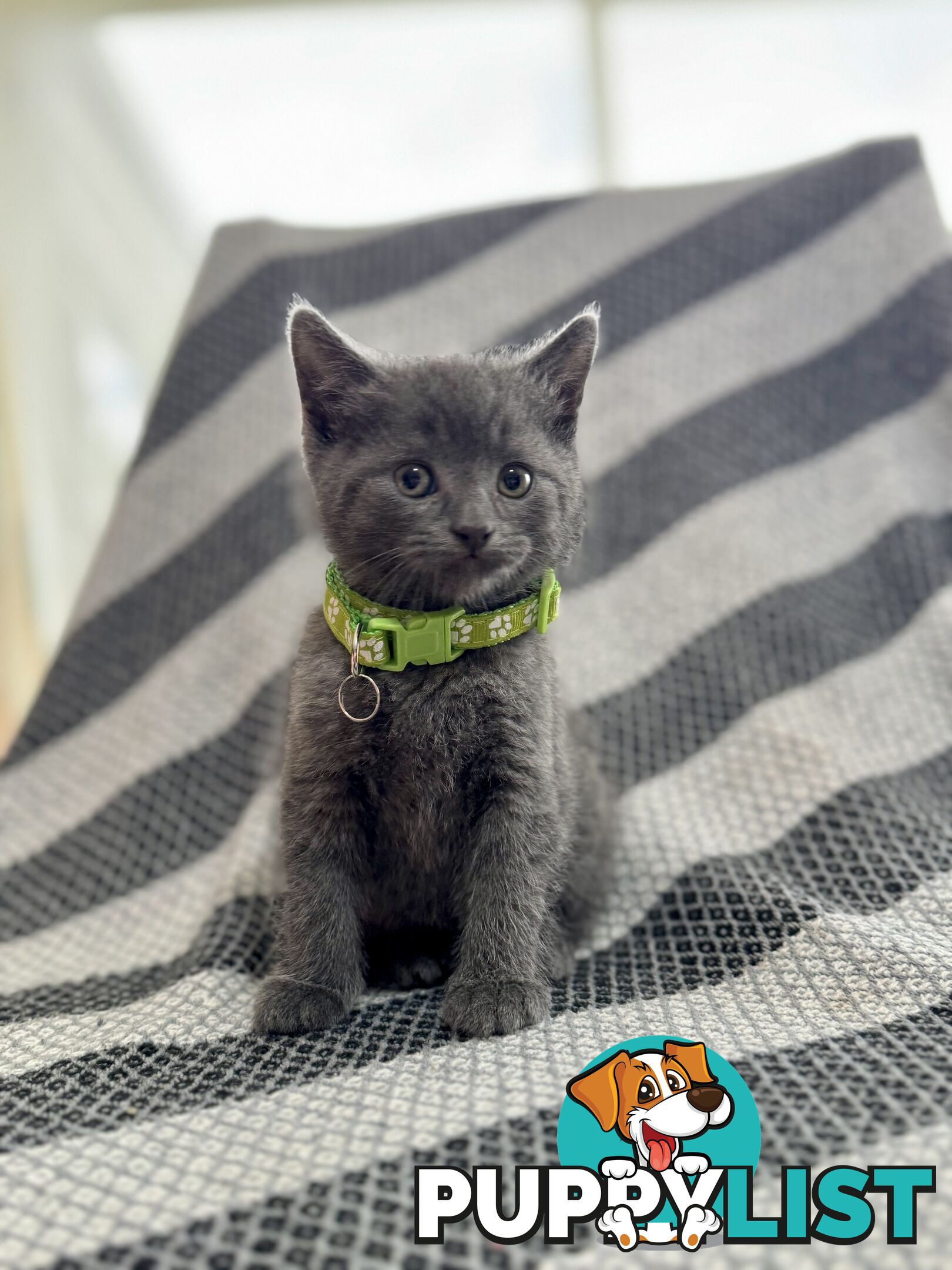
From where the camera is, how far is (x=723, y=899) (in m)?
0.95

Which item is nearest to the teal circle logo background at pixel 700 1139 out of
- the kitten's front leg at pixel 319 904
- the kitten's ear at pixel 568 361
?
the kitten's front leg at pixel 319 904

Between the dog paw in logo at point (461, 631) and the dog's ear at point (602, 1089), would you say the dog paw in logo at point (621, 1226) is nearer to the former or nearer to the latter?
the dog's ear at point (602, 1089)

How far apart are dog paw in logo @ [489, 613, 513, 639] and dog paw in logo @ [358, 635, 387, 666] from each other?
0.08m

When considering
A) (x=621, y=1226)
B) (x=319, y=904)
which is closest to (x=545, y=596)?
(x=319, y=904)

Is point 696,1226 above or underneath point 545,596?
underneath

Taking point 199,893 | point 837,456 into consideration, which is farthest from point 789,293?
point 199,893

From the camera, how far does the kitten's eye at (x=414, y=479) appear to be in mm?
723

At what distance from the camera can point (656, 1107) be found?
1.97 feet

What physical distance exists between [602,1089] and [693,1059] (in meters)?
0.06

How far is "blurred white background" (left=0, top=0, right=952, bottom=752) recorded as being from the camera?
6.20 ft

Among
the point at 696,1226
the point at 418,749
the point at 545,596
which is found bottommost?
the point at 696,1226

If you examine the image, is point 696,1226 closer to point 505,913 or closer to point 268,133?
point 505,913

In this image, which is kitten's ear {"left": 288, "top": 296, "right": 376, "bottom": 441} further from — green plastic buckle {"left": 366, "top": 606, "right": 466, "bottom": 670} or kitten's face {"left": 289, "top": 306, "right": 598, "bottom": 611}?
green plastic buckle {"left": 366, "top": 606, "right": 466, "bottom": 670}

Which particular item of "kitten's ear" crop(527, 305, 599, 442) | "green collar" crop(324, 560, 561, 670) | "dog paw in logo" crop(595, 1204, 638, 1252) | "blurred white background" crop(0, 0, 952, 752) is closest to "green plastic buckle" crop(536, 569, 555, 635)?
"green collar" crop(324, 560, 561, 670)
